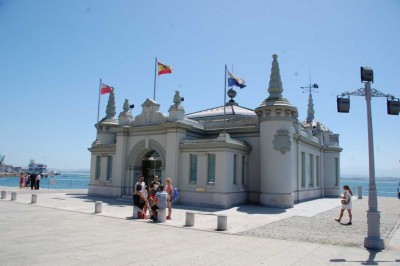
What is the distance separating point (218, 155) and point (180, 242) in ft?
38.7

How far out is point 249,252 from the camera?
9.88 m

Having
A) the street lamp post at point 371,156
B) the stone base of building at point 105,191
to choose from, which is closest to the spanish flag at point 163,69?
the stone base of building at point 105,191

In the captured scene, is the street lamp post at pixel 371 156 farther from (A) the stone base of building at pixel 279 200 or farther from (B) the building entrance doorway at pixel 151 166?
(B) the building entrance doorway at pixel 151 166

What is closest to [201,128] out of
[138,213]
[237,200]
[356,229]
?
[237,200]

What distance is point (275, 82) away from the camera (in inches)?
990

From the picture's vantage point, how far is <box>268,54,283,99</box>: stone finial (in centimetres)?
2494

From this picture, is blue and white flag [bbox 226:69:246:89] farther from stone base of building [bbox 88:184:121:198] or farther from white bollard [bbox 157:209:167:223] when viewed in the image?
white bollard [bbox 157:209:167:223]

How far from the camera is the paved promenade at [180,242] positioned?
8.84m

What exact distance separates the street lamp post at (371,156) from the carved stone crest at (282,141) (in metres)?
11.7

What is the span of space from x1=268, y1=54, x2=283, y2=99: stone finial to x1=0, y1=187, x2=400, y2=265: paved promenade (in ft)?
35.6

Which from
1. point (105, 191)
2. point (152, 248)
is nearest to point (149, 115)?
point (105, 191)

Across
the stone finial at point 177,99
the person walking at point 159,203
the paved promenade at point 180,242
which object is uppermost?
the stone finial at point 177,99

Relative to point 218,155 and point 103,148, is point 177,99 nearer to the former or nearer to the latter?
point 218,155

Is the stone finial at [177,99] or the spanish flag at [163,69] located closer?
the stone finial at [177,99]
